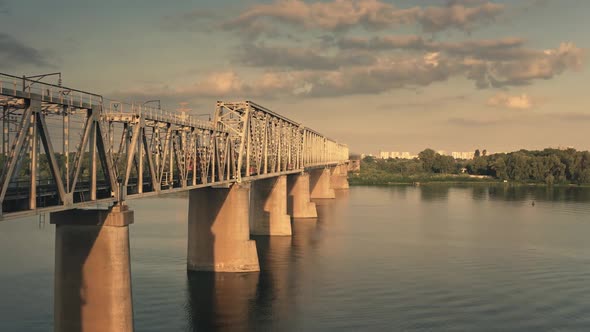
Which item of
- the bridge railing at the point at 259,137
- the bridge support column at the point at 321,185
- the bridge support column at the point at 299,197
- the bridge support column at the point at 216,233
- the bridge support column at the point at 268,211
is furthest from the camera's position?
the bridge support column at the point at 321,185

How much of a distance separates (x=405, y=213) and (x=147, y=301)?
7487 centimetres

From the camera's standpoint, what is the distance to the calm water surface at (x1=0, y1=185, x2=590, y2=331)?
39.9 m

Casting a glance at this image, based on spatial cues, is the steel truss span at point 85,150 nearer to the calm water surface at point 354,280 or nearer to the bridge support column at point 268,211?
the calm water surface at point 354,280

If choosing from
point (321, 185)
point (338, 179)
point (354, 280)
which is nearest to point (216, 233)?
point (354, 280)

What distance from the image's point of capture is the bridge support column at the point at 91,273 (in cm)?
2917

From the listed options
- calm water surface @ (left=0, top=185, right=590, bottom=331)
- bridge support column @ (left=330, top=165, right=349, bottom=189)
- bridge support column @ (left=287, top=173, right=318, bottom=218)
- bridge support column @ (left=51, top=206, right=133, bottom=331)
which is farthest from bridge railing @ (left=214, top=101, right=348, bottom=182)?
bridge support column @ (left=330, top=165, right=349, bottom=189)

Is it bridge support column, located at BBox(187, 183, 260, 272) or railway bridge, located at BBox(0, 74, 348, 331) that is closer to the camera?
railway bridge, located at BBox(0, 74, 348, 331)

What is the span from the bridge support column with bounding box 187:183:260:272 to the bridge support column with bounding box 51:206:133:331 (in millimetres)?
21457

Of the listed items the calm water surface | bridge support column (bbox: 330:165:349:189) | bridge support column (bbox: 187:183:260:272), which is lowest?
the calm water surface

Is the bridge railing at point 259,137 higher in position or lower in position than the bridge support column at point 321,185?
higher

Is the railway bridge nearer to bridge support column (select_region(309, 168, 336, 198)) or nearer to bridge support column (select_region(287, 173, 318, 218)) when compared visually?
bridge support column (select_region(287, 173, 318, 218))

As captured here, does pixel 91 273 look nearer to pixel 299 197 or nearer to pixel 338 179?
pixel 299 197

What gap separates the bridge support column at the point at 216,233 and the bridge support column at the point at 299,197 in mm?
49219

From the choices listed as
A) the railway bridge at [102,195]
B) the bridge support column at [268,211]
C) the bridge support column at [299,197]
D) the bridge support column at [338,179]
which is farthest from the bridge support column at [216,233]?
the bridge support column at [338,179]
